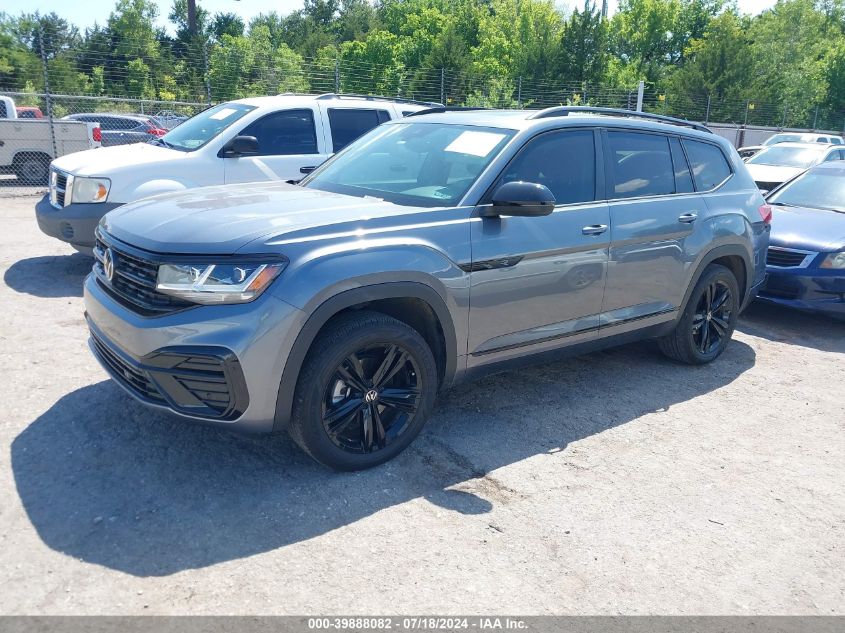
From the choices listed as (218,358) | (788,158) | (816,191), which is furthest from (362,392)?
(788,158)

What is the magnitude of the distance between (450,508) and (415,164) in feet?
6.95

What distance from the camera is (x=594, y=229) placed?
14.5 feet

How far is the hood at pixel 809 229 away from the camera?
6.92m

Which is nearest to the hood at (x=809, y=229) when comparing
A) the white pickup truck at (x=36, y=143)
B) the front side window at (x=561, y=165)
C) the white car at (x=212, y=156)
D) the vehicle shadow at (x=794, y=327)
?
the vehicle shadow at (x=794, y=327)

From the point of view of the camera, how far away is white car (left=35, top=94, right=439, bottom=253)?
266 inches

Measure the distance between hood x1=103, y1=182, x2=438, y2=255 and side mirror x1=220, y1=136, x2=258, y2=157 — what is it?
3054mm

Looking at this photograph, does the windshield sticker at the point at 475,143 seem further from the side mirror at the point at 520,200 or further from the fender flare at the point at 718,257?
the fender flare at the point at 718,257

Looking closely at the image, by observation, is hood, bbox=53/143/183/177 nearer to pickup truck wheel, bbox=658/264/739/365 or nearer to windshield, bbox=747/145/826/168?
pickup truck wheel, bbox=658/264/739/365

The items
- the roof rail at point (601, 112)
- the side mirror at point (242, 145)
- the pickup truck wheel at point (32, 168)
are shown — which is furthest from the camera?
the pickup truck wheel at point (32, 168)

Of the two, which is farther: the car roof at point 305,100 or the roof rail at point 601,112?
the car roof at point 305,100

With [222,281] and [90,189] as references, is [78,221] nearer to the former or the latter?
[90,189]

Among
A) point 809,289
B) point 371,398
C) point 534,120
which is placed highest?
point 534,120

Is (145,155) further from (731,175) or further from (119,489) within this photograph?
(731,175)

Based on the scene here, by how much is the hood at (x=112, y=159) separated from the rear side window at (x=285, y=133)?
77cm
